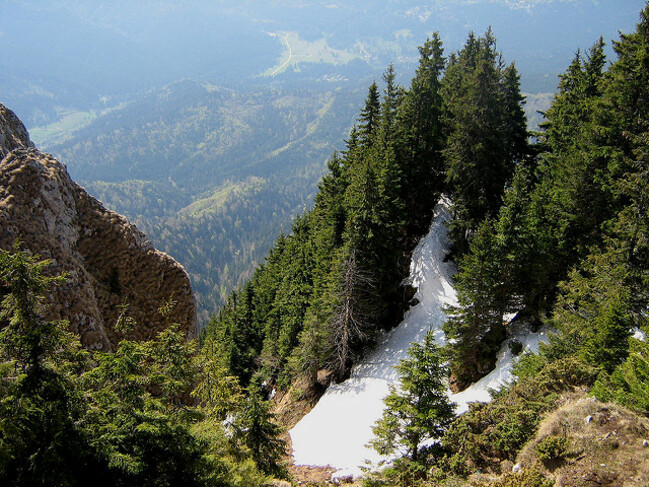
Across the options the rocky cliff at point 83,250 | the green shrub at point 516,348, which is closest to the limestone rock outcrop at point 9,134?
the rocky cliff at point 83,250

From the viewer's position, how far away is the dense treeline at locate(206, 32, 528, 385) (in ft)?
86.6

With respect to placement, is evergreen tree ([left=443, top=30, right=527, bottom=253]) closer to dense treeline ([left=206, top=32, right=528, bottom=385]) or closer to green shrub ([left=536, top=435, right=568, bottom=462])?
dense treeline ([left=206, top=32, right=528, bottom=385])

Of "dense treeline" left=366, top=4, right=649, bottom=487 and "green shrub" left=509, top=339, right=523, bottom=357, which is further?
"green shrub" left=509, top=339, right=523, bottom=357

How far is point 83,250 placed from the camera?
13469 millimetres

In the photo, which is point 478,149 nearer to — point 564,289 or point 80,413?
point 564,289

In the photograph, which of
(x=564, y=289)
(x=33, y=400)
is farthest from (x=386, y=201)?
(x=33, y=400)

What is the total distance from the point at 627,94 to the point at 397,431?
20.4 metres

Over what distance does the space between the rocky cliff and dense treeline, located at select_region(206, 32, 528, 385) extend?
990 cm

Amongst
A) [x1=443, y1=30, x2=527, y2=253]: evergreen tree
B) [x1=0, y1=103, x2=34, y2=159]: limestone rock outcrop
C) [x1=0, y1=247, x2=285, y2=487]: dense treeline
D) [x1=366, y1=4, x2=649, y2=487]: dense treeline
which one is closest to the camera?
[x1=0, y1=247, x2=285, y2=487]: dense treeline

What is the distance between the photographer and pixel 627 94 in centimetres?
2014

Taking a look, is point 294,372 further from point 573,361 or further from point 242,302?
point 573,361

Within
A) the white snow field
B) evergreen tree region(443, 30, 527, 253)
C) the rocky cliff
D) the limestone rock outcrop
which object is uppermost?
evergreen tree region(443, 30, 527, 253)

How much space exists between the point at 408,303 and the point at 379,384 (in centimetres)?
729

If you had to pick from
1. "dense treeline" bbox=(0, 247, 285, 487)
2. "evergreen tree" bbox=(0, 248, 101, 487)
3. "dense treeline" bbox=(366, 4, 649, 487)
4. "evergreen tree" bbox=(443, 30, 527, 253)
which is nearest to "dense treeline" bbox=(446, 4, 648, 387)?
"dense treeline" bbox=(366, 4, 649, 487)
